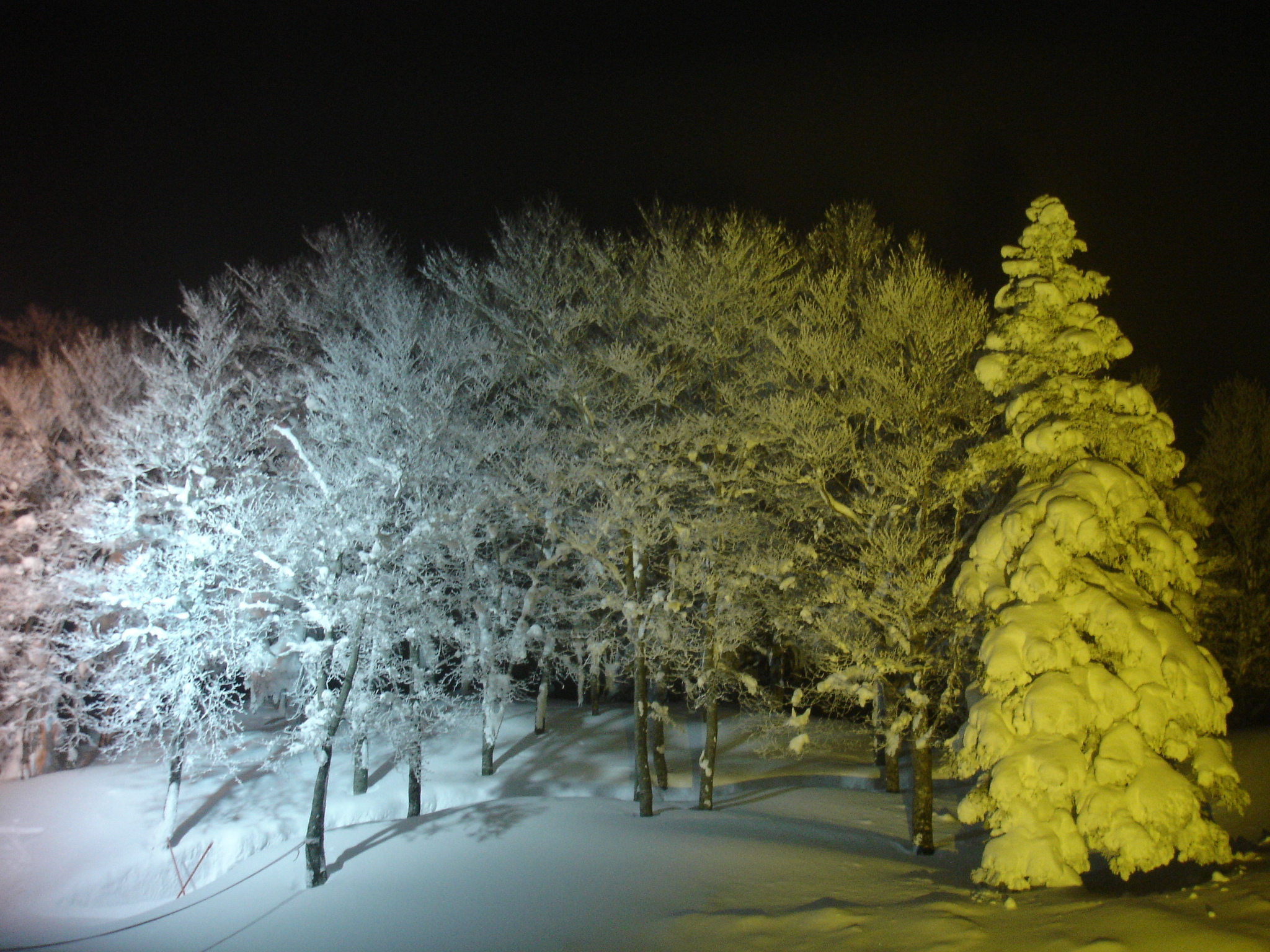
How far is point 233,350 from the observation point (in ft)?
58.4

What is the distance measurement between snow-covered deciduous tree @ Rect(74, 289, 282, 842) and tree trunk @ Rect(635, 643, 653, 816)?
6.61m

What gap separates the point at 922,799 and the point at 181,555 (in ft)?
45.0

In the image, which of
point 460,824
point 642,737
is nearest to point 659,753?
point 642,737

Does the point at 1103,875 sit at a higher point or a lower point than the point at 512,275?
lower

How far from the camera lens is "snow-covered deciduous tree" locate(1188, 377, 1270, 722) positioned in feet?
65.0

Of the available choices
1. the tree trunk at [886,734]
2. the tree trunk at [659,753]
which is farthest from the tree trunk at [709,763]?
the tree trunk at [886,734]

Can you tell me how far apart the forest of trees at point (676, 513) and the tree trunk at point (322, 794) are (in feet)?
0.16

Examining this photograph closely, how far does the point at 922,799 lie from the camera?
12.2 m

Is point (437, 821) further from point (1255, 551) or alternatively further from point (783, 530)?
point (1255, 551)

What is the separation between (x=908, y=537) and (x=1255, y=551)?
14.1 meters

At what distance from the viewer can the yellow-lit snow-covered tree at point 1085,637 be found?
7793mm

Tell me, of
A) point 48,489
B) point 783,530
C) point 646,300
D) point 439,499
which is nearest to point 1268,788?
point 783,530

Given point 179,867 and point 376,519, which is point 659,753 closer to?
point 376,519

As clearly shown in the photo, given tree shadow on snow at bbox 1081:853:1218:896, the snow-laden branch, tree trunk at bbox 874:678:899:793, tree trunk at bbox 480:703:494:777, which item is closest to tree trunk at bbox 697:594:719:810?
tree trunk at bbox 874:678:899:793
